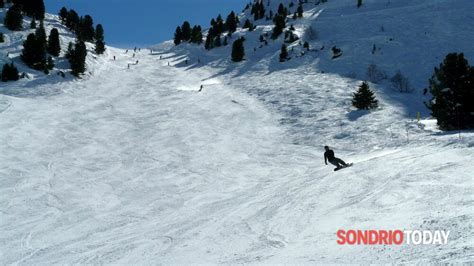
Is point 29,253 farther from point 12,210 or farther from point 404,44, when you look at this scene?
point 404,44

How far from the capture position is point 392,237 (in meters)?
7.82

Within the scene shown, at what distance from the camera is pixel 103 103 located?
36.8m

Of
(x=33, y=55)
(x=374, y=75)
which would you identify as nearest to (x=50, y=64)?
(x=33, y=55)

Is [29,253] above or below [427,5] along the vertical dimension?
below

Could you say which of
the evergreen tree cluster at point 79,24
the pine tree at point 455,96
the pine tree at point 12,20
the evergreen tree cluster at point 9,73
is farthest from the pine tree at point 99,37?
the pine tree at point 455,96

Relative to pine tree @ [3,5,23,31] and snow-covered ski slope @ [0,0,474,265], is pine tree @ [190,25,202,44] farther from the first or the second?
snow-covered ski slope @ [0,0,474,265]

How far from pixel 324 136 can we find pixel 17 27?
159 ft

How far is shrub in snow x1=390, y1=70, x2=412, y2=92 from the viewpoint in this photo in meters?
38.9

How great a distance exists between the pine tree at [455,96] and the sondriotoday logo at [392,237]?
16.2m

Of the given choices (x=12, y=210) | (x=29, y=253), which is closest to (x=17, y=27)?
(x=12, y=210)

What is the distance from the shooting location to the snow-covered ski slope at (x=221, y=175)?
9500 millimetres

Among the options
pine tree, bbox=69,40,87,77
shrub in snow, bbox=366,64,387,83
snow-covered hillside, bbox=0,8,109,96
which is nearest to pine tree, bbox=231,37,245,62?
snow-covered hillside, bbox=0,8,109,96

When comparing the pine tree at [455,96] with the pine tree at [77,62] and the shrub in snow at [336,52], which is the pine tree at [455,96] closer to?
the shrub in snow at [336,52]

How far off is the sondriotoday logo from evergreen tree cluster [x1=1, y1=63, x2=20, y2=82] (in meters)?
40.0
